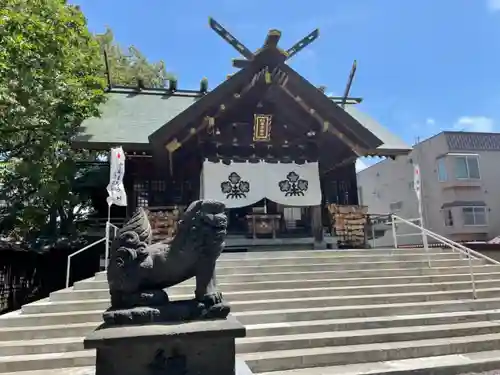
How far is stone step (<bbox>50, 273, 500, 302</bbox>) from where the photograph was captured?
6.39 metres

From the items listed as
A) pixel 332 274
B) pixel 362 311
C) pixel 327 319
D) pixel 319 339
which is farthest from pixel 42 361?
pixel 332 274

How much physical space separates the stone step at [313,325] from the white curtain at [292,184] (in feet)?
17.2

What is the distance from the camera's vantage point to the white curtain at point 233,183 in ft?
35.2

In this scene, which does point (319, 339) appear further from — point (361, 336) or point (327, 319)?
point (327, 319)

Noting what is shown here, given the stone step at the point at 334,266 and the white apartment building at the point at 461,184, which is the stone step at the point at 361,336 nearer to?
the stone step at the point at 334,266

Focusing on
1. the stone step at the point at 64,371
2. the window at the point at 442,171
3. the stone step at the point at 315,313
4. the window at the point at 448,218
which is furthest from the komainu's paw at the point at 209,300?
the window at the point at 442,171

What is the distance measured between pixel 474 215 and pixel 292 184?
15.5 meters

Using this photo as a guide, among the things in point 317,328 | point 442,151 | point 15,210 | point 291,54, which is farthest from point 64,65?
point 442,151

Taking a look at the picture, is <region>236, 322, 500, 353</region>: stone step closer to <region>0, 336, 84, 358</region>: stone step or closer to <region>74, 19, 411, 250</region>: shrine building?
<region>0, 336, 84, 358</region>: stone step

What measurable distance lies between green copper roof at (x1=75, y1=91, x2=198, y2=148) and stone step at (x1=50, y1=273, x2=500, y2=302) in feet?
18.3

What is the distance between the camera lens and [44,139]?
9.84 meters

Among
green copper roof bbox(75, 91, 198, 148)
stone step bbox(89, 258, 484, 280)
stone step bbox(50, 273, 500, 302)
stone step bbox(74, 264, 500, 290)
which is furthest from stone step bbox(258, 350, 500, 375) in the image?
green copper roof bbox(75, 91, 198, 148)

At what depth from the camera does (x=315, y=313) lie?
6176 mm

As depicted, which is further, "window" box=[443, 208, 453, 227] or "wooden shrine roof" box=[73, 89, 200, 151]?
"window" box=[443, 208, 453, 227]
